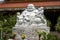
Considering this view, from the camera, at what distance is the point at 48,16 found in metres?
17.8

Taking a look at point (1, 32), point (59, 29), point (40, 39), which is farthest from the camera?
point (59, 29)

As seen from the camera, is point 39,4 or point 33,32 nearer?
point 33,32

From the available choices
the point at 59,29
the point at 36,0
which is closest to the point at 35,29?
the point at 59,29

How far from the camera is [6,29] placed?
11875 mm

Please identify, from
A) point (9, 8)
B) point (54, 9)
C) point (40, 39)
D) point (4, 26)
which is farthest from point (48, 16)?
point (40, 39)

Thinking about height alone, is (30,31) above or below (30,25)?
below

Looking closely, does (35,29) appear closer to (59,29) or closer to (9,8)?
(59,29)

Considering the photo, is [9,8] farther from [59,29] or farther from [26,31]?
[26,31]

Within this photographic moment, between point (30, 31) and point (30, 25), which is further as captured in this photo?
point (30, 25)

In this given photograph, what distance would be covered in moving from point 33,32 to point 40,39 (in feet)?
2.03

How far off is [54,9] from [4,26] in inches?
216

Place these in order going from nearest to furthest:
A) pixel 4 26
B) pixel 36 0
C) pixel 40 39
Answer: pixel 40 39 < pixel 4 26 < pixel 36 0

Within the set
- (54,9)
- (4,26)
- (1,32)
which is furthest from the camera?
(54,9)

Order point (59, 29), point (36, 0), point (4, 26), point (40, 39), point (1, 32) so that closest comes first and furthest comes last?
point (40, 39) → point (1, 32) → point (4, 26) → point (59, 29) → point (36, 0)
